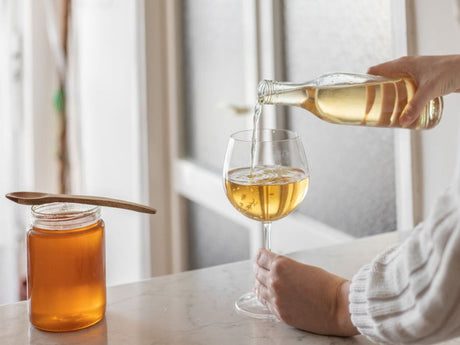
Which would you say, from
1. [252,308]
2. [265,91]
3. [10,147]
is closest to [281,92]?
[265,91]

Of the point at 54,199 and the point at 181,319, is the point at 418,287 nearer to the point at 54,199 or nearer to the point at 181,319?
the point at 181,319

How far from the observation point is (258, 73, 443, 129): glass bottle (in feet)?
3.10

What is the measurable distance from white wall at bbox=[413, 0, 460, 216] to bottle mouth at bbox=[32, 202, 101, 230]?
68cm

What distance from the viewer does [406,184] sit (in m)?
1.30

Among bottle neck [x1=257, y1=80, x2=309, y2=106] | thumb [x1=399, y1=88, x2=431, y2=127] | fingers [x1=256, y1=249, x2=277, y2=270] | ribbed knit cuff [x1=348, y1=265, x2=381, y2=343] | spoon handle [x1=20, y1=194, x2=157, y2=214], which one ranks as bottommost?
ribbed knit cuff [x1=348, y1=265, x2=381, y2=343]

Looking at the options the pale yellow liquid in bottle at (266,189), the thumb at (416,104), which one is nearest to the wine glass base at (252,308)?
the pale yellow liquid in bottle at (266,189)

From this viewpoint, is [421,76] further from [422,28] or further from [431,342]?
[431,342]

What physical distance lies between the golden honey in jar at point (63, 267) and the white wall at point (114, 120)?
164 cm

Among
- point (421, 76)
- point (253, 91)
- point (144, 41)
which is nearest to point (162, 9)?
point (144, 41)

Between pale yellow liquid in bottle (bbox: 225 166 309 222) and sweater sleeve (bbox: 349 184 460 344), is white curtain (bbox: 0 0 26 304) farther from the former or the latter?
sweater sleeve (bbox: 349 184 460 344)

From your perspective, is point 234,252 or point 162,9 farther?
point 162,9

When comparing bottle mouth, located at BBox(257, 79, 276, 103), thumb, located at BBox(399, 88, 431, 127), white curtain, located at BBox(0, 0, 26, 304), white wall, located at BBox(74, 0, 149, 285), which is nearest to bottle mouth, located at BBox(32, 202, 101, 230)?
bottle mouth, located at BBox(257, 79, 276, 103)

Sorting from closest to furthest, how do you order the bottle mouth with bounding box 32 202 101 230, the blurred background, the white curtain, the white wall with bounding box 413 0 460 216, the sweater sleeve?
1. the sweater sleeve
2. the bottle mouth with bounding box 32 202 101 230
3. the white wall with bounding box 413 0 460 216
4. the blurred background
5. the white curtain

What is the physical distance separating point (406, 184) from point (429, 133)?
0.38 ft
